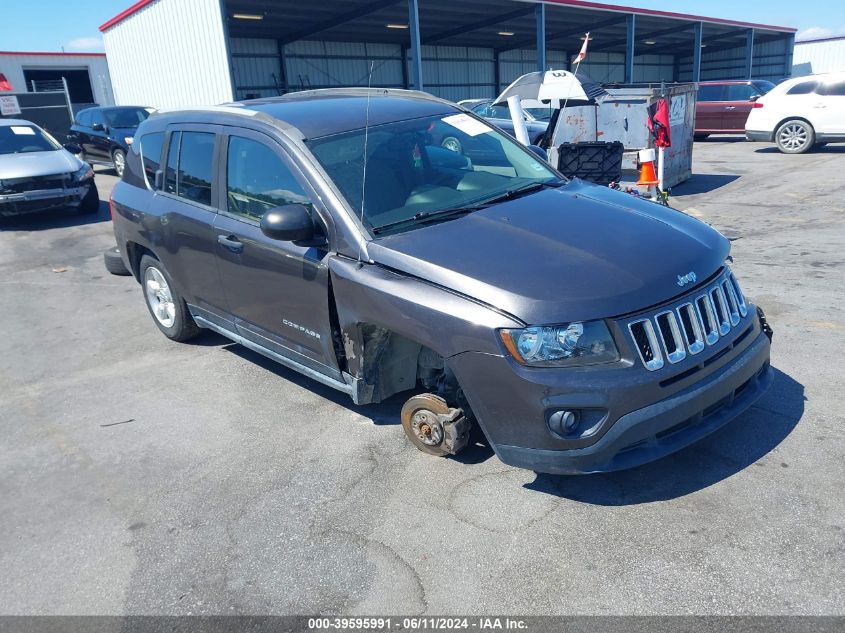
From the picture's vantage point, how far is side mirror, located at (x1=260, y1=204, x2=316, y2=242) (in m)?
3.59

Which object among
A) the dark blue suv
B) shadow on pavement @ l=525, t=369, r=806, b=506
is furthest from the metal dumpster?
the dark blue suv

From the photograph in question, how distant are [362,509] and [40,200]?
32.3ft

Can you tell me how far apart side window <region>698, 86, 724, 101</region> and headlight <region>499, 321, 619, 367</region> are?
786 inches

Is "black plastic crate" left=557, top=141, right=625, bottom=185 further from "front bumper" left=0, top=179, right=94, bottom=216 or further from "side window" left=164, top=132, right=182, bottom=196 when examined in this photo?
"front bumper" left=0, top=179, right=94, bottom=216

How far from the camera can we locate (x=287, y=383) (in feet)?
16.2

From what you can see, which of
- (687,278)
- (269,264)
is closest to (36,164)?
(269,264)

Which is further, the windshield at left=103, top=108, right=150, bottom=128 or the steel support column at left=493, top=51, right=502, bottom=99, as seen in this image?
the steel support column at left=493, top=51, right=502, bottom=99

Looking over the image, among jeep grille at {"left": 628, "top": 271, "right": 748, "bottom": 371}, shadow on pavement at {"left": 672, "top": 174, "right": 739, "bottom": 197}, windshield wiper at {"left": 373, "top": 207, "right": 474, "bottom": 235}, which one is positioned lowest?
shadow on pavement at {"left": 672, "top": 174, "right": 739, "bottom": 197}

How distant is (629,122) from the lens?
1144cm

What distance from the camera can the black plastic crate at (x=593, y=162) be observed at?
9562 millimetres

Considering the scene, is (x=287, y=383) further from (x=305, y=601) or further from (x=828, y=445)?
(x=828, y=445)

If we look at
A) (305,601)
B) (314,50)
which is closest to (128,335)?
(305,601)

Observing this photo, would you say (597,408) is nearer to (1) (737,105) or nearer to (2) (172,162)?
(2) (172,162)

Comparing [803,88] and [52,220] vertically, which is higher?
[803,88]
